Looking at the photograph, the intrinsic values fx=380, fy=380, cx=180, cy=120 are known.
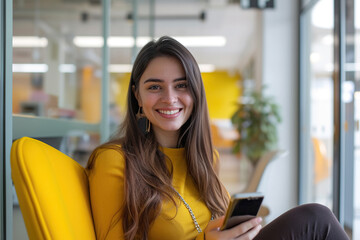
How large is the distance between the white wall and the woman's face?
3917mm

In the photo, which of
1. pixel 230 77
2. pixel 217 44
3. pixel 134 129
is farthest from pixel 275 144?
pixel 230 77

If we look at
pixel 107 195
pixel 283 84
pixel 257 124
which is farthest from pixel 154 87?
pixel 283 84

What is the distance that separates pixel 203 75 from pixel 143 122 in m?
3.43

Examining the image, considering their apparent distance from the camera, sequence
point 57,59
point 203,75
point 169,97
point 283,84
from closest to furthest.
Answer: point 169,97 → point 57,59 → point 203,75 → point 283,84

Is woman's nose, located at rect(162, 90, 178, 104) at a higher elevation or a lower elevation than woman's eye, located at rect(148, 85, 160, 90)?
lower

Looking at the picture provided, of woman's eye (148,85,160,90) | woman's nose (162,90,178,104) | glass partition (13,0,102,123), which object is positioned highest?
glass partition (13,0,102,123)

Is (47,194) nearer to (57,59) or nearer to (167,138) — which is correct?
(167,138)

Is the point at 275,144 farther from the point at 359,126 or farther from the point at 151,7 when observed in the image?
the point at 151,7

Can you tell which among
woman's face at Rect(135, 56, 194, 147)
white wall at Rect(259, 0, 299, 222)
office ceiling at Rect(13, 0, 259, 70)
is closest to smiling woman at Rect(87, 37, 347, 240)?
woman's face at Rect(135, 56, 194, 147)

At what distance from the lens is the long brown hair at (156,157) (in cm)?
135

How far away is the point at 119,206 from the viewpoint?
1307mm

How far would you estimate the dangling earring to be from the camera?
63.2 inches

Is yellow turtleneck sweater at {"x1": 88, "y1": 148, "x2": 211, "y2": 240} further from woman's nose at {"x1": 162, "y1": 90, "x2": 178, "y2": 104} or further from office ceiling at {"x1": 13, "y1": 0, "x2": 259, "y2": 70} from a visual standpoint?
office ceiling at {"x1": 13, "y1": 0, "x2": 259, "y2": 70}

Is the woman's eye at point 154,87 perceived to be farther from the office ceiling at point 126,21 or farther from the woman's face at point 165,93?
Answer: the office ceiling at point 126,21
